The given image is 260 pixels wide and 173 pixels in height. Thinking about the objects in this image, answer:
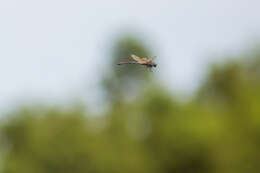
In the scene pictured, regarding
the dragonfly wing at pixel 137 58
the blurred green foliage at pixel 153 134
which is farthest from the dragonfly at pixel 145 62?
the blurred green foliage at pixel 153 134

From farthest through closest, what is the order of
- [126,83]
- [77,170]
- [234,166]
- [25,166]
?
[126,83]
[25,166]
[77,170]
[234,166]

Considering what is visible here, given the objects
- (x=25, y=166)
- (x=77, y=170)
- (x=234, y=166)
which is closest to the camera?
(x=234, y=166)

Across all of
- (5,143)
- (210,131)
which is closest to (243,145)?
(210,131)

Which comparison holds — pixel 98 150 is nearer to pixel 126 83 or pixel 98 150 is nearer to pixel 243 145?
pixel 243 145

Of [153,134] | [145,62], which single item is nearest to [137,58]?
[145,62]

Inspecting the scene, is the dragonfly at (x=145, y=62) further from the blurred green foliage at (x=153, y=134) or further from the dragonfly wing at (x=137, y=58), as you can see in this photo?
the blurred green foliage at (x=153, y=134)

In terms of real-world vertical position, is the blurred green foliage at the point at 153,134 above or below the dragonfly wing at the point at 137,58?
below

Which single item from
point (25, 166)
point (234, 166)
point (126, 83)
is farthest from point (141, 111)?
point (126, 83)

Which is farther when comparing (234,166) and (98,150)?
(98,150)
